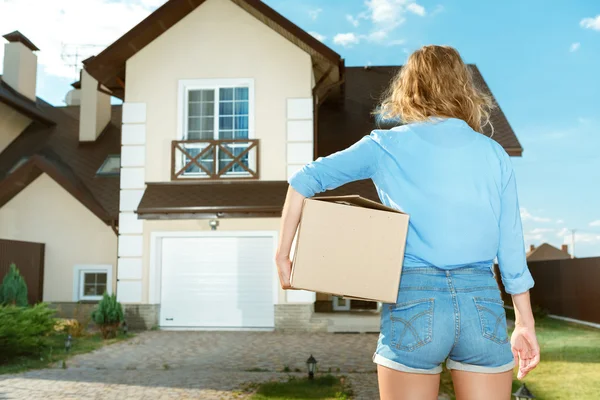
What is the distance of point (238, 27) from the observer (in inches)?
551

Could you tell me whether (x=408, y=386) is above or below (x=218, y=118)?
below

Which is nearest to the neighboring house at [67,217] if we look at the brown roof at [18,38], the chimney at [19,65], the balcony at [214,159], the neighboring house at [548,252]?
the chimney at [19,65]

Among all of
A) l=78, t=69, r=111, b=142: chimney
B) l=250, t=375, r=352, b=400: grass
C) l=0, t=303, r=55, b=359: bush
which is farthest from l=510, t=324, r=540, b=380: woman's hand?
l=78, t=69, r=111, b=142: chimney

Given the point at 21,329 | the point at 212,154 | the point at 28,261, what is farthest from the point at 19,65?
the point at 21,329

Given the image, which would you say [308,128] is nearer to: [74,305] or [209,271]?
[209,271]

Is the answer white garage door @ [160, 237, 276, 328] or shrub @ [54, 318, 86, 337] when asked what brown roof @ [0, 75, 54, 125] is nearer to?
shrub @ [54, 318, 86, 337]

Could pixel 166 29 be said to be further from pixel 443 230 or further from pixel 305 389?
pixel 443 230

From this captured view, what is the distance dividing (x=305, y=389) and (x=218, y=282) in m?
6.84

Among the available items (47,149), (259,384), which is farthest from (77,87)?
(259,384)

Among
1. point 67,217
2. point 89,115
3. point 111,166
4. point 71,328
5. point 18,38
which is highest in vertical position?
point 18,38

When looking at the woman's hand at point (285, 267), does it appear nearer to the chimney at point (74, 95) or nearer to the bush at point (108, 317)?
the bush at point (108, 317)

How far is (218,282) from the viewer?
13.6 m

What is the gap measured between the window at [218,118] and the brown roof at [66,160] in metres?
3.00

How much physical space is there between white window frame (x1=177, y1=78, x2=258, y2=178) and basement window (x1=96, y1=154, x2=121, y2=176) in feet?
12.7
